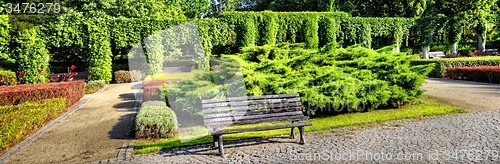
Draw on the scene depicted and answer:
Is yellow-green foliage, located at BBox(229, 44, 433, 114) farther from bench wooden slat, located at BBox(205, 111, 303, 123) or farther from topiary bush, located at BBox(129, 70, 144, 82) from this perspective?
topiary bush, located at BBox(129, 70, 144, 82)

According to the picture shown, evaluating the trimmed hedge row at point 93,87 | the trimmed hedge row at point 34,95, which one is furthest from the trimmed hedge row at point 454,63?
the trimmed hedge row at point 93,87

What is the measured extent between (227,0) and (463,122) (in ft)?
150

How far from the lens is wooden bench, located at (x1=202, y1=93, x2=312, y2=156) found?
6.35m

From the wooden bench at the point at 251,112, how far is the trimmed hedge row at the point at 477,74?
12071 millimetres

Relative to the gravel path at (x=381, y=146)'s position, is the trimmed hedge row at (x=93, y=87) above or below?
above

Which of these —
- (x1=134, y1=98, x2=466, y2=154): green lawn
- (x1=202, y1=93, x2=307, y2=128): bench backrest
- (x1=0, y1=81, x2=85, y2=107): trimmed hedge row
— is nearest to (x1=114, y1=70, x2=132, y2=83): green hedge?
(x1=0, y1=81, x2=85, y2=107): trimmed hedge row

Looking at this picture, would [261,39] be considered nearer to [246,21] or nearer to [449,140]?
[246,21]

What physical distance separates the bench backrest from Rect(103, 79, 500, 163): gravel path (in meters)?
0.51

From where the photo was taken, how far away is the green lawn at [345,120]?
7029mm

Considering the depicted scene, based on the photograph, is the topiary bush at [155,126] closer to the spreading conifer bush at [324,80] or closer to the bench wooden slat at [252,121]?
the spreading conifer bush at [324,80]

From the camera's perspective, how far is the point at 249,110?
6.86 metres

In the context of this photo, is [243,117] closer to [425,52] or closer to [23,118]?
[23,118]

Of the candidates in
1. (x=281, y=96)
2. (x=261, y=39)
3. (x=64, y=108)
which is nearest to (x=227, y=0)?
(x=261, y=39)

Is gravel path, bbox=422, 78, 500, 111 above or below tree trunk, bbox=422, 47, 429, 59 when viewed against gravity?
below
